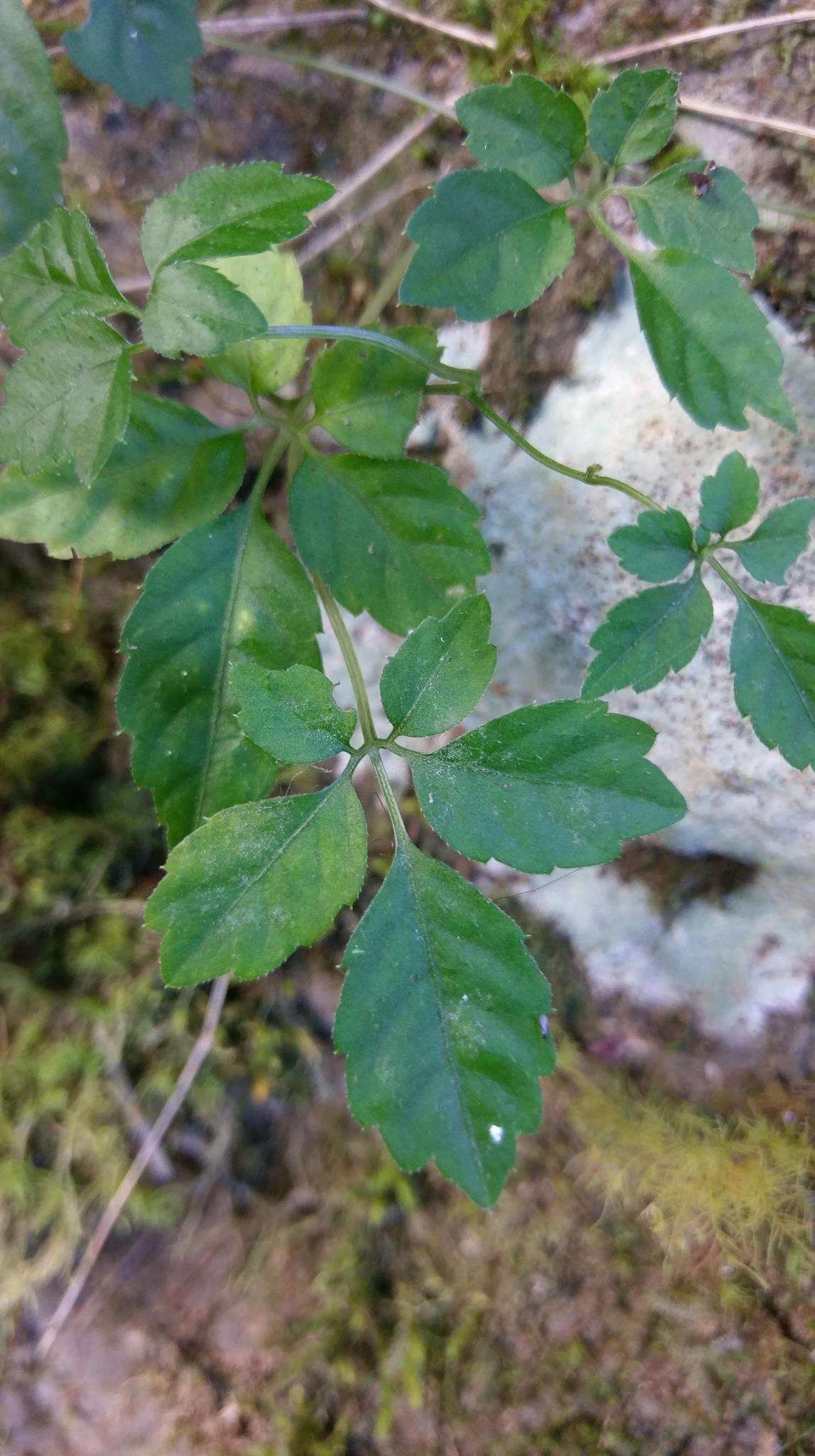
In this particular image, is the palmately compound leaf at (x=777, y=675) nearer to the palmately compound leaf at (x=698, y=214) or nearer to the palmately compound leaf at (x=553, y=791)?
the palmately compound leaf at (x=553, y=791)

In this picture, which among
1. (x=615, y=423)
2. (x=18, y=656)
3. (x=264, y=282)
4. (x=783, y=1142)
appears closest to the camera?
(x=264, y=282)

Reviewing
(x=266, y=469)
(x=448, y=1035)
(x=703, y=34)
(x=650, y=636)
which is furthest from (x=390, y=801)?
(x=703, y=34)

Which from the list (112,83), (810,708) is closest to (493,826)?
(810,708)

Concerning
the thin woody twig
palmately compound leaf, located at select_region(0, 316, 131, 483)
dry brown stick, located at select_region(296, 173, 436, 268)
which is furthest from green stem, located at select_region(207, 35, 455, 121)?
palmately compound leaf, located at select_region(0, 316, 131, 483)

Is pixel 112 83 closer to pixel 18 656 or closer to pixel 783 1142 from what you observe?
pixel 18 656

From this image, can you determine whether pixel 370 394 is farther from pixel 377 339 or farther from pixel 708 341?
pixel 708 341
